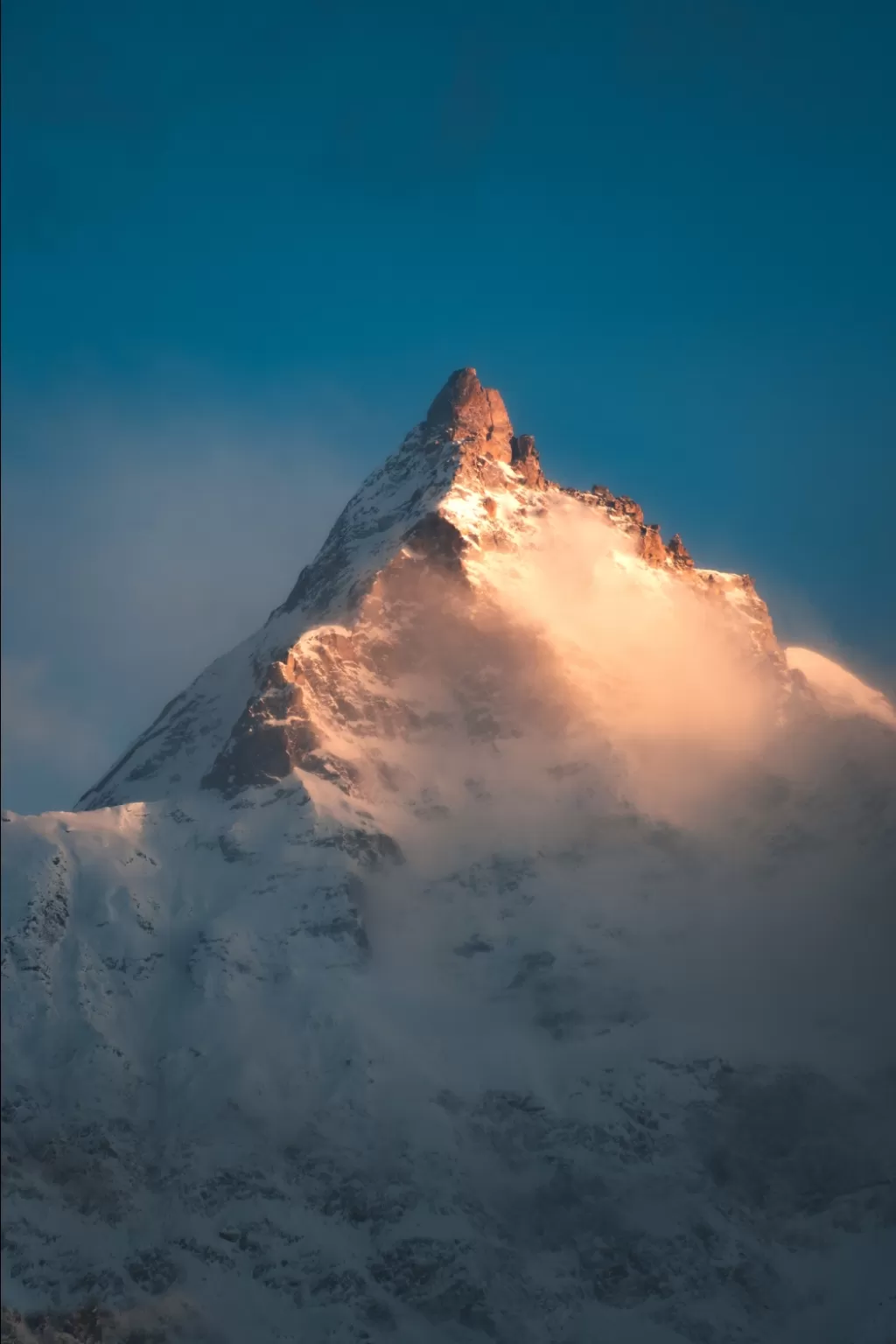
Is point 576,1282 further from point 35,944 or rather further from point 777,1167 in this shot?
point 35,944

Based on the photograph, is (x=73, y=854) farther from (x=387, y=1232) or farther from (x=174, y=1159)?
(x=387, y=1232)

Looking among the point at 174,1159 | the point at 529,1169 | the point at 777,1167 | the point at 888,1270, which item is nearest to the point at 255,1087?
the point at 174,1159

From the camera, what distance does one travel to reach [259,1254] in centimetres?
15438

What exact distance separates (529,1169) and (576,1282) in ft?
41.0

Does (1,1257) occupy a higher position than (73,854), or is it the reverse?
(73,854)

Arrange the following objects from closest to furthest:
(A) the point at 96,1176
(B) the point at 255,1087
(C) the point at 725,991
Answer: (A) the point at 96,1176
(B) the point at 255,1087
(C) the point at 725,991

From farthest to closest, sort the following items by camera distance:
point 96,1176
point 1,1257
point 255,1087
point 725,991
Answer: point 725,991 < point 255,1087 < point 96,1176 < point 1,1257

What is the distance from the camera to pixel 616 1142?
167375 mm

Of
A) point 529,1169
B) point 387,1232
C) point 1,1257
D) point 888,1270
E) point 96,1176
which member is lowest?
point 1,1257

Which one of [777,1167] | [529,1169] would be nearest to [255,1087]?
[529,1169]

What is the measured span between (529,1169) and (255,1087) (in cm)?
3007

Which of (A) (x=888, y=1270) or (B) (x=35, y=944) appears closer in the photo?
(A) (x=888, y=1270)

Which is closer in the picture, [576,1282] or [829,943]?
[576,1282]

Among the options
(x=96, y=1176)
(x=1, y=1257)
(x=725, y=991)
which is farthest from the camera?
(x=725, y=991)
